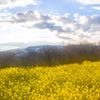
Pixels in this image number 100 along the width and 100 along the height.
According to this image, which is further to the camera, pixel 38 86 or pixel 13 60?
pixel 13 60

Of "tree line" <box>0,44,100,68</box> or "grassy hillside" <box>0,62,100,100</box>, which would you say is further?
"tree line" <box>0,44,100,68</box>

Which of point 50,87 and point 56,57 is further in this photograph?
point 56,57

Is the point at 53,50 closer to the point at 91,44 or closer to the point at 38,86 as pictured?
the point at 91,44

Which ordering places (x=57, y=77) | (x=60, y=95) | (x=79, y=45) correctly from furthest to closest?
(x=79, y=45), (x=57, y=77), (x=60, y=95)

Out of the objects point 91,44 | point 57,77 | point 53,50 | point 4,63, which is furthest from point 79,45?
point 57,77

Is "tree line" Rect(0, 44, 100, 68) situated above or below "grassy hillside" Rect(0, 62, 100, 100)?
below

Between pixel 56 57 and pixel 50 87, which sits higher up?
pixel 50 87

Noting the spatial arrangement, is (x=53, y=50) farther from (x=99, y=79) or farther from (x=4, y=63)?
(x=99, y=79)

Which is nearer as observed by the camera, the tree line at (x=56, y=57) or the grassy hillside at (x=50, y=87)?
the grassy hillside at (x=50, y=87)

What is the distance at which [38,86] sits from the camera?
492 inches

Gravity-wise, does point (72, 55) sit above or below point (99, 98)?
below

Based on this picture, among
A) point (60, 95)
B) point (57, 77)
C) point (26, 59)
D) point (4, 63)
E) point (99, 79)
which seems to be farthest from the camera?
point (26, 59)

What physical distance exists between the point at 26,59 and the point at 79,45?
7296 millimetres

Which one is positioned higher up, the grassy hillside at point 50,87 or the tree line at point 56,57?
the grassy hillside at point 50,87
